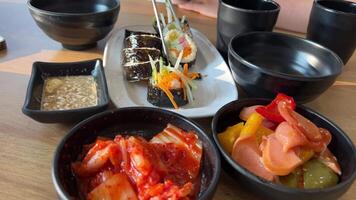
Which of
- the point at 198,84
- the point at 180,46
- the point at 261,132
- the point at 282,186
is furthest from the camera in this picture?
the point at 180,46

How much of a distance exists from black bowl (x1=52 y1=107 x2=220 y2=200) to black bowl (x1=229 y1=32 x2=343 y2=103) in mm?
287

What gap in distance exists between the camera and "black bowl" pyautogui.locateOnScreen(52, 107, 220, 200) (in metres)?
0.70

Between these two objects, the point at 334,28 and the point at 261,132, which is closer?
the point at 261,132

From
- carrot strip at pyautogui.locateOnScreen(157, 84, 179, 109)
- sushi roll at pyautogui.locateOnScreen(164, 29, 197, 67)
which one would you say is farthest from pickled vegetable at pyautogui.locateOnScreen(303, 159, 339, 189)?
Result: sushi roll at pyautogui.locateOnScreen(164, 29, 197, 67)

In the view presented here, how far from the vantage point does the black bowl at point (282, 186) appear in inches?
27.2

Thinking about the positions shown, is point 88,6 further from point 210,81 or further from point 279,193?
point 279,193

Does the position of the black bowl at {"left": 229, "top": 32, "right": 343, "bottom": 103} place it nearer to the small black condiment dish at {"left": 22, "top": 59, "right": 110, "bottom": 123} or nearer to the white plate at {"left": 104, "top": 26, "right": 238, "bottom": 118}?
the white plate at {"left": 104, "top": 26, "right": 238, "bottom": 118}

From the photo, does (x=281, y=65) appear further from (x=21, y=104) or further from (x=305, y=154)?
(x=21, y=104)

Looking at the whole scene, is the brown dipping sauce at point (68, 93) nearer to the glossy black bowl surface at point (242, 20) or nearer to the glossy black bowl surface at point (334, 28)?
the glossy black bowl surface at point (242, 20)

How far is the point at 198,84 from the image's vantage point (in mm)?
1231

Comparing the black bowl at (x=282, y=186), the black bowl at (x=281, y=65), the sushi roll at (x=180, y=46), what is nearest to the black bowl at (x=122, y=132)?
the black bowl at (x=282, y=186)

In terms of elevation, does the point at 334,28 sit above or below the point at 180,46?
above

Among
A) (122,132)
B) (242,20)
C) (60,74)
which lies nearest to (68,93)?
(60,74)

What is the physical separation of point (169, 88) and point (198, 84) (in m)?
0.19
